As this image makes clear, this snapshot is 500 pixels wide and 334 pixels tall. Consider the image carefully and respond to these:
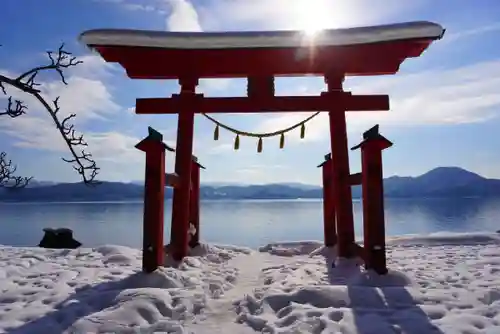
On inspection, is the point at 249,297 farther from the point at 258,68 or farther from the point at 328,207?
the point at 328,207

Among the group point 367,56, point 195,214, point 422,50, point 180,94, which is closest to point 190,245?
point 195,214

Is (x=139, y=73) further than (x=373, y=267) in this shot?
Yes

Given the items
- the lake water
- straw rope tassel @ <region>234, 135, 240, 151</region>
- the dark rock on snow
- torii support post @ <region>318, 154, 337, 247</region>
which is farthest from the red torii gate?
the lake water

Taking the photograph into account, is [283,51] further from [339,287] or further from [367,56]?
[339,287]

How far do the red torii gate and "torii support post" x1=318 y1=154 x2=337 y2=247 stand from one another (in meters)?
1.22

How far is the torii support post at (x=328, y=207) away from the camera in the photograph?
23.6 feet

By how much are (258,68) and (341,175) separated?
7.05 ft

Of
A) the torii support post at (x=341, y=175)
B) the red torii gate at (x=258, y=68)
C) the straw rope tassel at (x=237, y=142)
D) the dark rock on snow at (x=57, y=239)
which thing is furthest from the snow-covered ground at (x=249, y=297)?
the dark rock on snow at (x=57, y=239)

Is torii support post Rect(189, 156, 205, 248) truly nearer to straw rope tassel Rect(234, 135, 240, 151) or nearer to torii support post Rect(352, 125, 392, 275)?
straw rope tassel Rect(234, 135, 240, 151)

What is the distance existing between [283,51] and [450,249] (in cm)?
474

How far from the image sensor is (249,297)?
12.7ft

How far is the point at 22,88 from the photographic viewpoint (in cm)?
552

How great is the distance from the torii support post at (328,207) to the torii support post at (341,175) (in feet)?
Result: 4.04

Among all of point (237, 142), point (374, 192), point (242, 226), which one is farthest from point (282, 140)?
point (242, 226)
